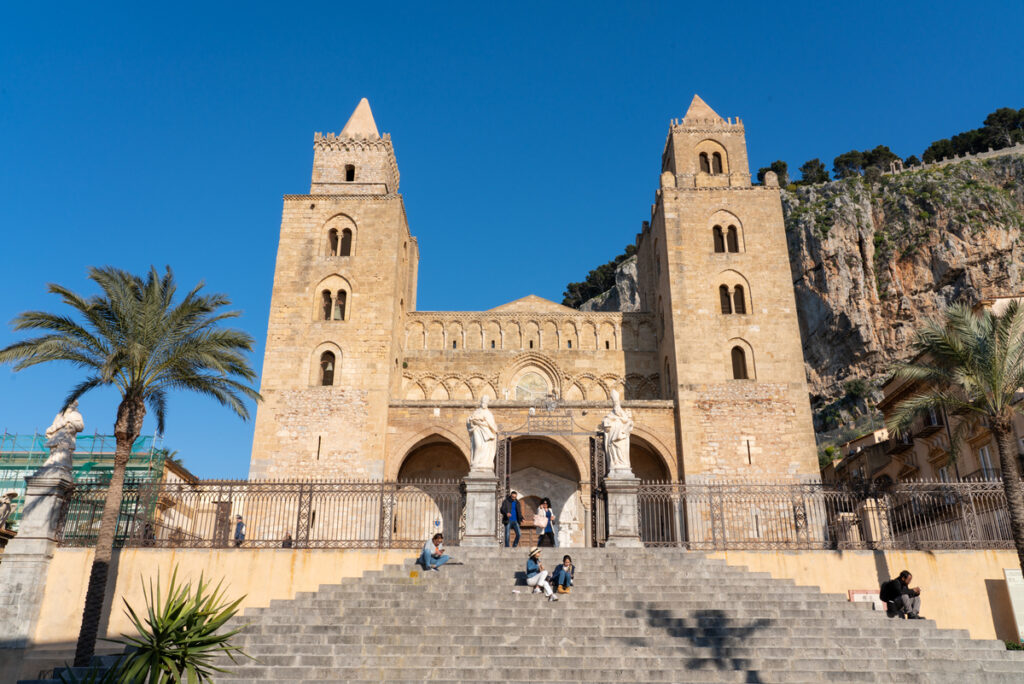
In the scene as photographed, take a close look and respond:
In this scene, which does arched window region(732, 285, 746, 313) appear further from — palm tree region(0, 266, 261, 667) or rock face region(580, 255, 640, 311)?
rock face region(580, 255, 640, 311)

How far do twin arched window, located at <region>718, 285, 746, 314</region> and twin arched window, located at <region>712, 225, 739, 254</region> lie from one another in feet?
4.88

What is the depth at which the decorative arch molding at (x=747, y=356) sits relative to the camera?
25.2 metres

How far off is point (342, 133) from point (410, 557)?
20564mm

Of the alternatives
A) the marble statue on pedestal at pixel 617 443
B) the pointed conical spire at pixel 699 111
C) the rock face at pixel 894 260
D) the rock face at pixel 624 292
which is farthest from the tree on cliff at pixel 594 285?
A: the marble statue on pedestal at pixel 617 443

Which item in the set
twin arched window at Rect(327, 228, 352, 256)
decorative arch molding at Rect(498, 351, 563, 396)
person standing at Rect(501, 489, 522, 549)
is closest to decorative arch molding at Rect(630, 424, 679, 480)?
decorative arch molding at Rect(498, 351, 563, 396)

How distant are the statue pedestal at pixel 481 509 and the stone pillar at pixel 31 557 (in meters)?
7.50

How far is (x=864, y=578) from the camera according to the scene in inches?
572

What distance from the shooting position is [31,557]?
13.9m

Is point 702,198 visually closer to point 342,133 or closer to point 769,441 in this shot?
point 769,441

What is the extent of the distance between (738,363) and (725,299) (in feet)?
8.19

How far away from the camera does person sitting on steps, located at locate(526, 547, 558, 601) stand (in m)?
12.0

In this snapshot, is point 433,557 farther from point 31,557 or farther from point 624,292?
point 624,292

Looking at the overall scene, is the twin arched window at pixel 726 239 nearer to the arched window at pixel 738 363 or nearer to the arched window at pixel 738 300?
the arched window at pixel 738 300

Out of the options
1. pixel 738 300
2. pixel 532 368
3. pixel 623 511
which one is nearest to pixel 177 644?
pixel 623 511
